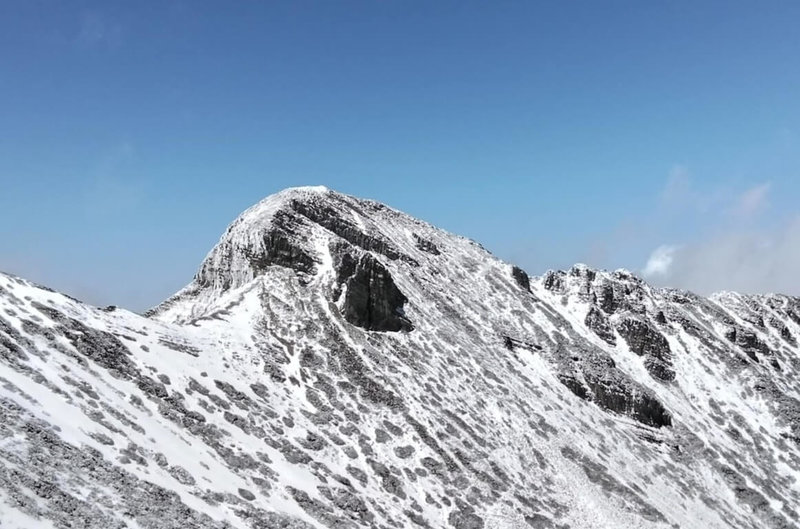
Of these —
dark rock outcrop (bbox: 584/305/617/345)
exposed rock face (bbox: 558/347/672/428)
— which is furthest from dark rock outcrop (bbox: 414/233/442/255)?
dark rock outcrop (bbox: 584/305/617/345)

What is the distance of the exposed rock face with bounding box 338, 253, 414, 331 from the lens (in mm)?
65250

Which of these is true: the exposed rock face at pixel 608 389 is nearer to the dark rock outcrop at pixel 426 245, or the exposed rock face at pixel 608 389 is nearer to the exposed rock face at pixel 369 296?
the exposed rock face at pixel 369 296

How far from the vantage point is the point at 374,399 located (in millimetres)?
55750

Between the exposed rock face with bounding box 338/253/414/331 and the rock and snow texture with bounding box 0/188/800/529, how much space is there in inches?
10.3


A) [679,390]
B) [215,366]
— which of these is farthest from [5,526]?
[679,390]

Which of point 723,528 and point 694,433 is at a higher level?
point 694,433

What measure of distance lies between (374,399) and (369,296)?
1440cm

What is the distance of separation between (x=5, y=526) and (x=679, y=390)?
9306cm

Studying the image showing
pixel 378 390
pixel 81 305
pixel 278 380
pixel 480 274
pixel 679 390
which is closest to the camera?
pixel 81 305

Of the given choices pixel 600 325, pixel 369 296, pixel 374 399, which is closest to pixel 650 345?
pixel 600 325

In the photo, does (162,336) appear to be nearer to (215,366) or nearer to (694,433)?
(215,366)

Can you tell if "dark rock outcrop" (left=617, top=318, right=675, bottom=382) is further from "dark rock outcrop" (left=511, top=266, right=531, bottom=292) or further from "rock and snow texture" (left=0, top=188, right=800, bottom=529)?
"dark rock outcrop" (left=511, top=266, right=531, bottom=292)

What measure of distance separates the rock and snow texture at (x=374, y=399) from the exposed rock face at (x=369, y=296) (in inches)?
10.3

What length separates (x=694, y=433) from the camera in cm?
8231
